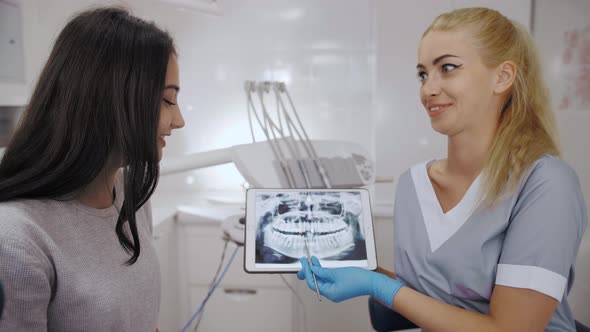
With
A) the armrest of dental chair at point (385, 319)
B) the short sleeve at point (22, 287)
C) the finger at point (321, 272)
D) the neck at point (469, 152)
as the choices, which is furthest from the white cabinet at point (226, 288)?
the short sleeve at point (22, 287)

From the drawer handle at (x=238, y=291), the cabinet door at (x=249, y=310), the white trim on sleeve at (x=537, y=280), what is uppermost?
the white trim on sleeve at (x=537, y=280)

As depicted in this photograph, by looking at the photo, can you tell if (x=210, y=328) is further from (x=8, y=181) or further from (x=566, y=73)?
(x=566, y=73)

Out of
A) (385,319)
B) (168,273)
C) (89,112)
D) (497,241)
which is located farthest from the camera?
(168,273)

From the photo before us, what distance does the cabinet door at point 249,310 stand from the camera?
2.16 m

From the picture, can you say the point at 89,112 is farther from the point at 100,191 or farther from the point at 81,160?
the point at 100,191

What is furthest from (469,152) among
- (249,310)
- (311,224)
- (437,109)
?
(249,310)

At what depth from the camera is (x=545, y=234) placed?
0.96m

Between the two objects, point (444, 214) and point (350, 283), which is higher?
point (444, 214)

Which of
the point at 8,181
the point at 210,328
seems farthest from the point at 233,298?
the point at 8,181

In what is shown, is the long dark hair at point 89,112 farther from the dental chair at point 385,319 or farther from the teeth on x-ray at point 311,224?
the dental chair at point 385,319

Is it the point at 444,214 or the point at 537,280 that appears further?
the point at 444,214

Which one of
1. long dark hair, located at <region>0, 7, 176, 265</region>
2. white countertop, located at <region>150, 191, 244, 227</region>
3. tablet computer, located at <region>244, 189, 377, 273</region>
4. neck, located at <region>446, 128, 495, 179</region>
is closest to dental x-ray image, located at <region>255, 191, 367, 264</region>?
tablet computer, located at <region>244, 189, 377, 273</region>

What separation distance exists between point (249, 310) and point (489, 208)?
1429 millimetres

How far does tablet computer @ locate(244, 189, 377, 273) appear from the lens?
1.14 m
